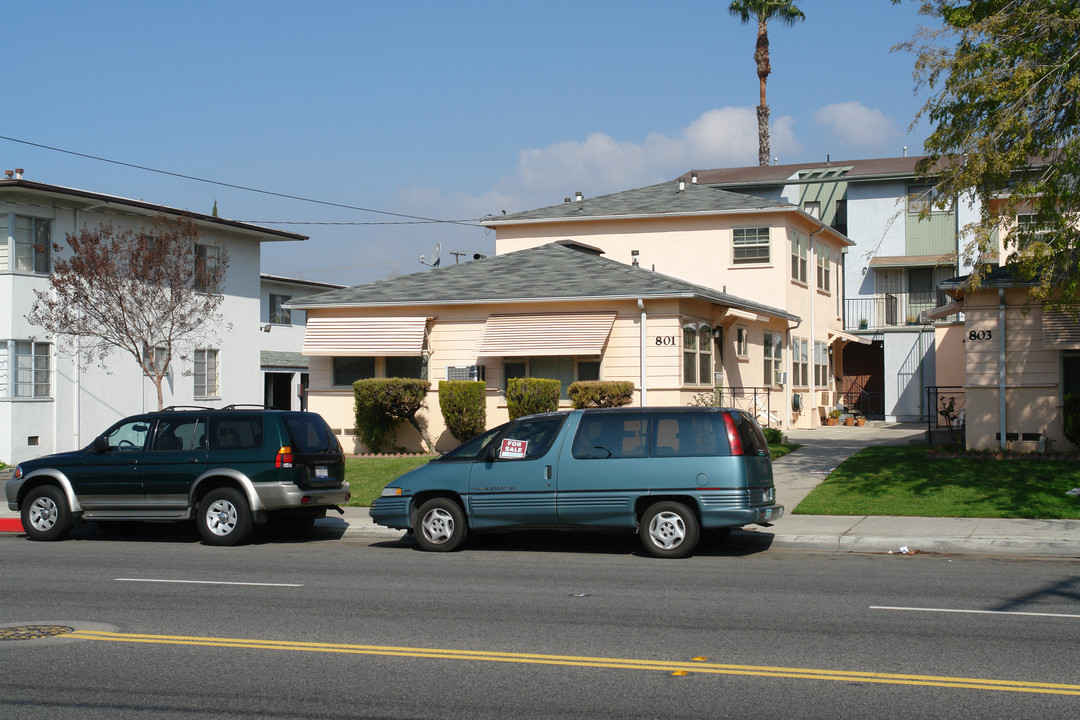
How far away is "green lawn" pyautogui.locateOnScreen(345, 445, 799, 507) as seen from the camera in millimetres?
18234

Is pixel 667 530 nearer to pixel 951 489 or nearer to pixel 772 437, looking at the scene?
pixel 951 489

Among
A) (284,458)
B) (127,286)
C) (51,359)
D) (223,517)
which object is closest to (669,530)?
(284,458)

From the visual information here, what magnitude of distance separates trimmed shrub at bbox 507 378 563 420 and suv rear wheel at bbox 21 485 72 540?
32.5ft

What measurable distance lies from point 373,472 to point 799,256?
1723cm

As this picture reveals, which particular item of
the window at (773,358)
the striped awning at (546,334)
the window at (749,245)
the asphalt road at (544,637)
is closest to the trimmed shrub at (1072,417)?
the asphalt road at (544,637)

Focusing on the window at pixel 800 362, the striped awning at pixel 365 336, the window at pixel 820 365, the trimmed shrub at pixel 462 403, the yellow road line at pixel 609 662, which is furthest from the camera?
the window at pixel 820 365

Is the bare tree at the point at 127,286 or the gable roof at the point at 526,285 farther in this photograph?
the bare tree at the point at 127,286

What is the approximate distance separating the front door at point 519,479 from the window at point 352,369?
497 inches

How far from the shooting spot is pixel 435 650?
761 cm

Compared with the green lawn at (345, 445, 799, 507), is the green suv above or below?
above

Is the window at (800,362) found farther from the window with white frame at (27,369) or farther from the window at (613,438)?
the window with white frame at (27,369)

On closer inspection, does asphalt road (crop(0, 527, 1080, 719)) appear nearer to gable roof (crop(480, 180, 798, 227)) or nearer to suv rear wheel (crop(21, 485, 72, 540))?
suv rear wheel (crop(21, 485, 72, 540))

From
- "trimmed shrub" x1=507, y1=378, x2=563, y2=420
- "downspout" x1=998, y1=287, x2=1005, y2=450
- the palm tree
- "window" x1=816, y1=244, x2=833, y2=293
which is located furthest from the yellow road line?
the palm tree

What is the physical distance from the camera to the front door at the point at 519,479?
1283 cm
